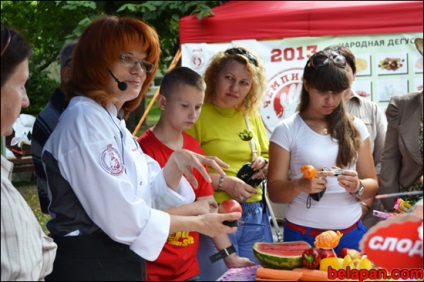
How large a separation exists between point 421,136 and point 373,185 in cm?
38

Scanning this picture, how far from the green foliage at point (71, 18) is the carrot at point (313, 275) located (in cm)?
157

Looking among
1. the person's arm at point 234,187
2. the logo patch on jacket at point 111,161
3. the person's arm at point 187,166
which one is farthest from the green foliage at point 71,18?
the person's arm at point 234,187

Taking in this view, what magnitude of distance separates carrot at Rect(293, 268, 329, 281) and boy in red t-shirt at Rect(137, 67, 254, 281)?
421 millimetres

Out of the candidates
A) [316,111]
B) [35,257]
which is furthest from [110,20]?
[316,111]

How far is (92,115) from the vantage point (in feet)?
7.30

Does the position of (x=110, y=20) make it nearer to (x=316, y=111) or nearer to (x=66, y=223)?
(x=66, y=223)

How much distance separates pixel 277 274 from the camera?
8.10 feet

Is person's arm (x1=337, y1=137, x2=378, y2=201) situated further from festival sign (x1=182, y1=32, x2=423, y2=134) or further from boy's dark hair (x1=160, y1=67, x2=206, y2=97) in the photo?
festival sign (x1=182, y1=32, x2=423, y2=134)

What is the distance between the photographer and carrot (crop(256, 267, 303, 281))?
245 centimetres

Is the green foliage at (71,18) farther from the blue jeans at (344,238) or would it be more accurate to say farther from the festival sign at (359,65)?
the blue jeans at (344,238)

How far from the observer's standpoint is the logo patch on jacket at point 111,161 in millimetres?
2140

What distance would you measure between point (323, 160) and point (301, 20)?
3643 millimetres

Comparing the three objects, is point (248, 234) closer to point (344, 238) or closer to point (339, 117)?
point (344, 238)

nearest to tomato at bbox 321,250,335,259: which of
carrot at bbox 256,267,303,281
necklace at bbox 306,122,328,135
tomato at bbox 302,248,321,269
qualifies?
tomato at bbox 302,248,321,269
